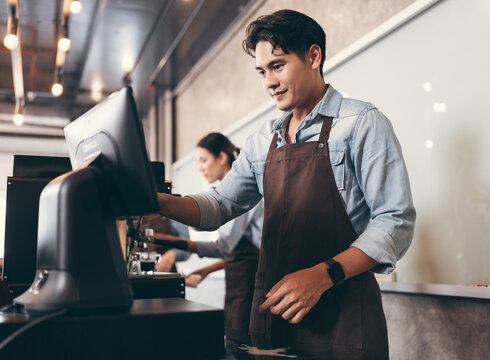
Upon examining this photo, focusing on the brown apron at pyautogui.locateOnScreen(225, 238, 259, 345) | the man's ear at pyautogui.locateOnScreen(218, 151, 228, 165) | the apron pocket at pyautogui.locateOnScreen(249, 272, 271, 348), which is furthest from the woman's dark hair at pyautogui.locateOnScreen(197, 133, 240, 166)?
the apron pocket at pyautogui.locateOnScreen(249, 272, 271, 348)

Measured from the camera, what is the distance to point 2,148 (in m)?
8.07

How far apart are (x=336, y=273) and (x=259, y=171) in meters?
0.43

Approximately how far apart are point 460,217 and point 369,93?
76 centimetres

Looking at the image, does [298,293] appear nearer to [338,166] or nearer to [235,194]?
[338,166]

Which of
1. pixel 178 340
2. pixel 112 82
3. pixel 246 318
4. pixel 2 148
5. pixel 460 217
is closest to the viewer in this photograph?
pixel 178 340

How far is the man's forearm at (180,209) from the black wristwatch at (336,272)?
0.37 metres

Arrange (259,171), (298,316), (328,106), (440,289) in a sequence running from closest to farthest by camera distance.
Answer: (298,316) → (328,106) → (259,171) → (440,289)

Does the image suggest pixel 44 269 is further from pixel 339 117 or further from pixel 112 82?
pixel 112 82

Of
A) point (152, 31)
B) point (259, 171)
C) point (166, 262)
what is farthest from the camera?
point (152, 31)

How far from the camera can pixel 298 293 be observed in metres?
1.08

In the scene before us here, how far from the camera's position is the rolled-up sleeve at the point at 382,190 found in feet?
3.74

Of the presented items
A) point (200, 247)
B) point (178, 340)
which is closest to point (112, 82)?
point (200, 247)

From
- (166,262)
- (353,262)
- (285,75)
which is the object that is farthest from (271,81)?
(166,262)

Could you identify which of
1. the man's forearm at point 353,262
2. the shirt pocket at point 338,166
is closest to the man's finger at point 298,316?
the man's forearm at point 353,262
